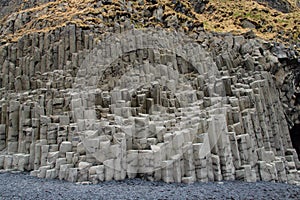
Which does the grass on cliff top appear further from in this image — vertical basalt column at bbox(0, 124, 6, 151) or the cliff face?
vertical basalt column at bbox(0, 124, 6, 151)

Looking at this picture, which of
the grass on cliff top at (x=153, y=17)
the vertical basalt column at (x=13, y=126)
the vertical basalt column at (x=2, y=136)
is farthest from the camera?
the grass on cliff top at (x=153, y=17)

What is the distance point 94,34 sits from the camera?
64.2 feet

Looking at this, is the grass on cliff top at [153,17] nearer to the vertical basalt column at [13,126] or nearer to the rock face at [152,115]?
the rock face at [152,115]

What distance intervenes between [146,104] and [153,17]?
14.8 meters

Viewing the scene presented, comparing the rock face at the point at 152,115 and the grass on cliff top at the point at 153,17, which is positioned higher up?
the grass on cliff top at the point at 153,17

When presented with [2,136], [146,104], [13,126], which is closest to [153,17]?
[146,104]

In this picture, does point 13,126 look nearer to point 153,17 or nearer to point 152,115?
point 152,115

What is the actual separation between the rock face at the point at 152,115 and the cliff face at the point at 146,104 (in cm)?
4

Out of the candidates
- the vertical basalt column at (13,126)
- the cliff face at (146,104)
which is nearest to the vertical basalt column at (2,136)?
the cliff face at (146,104)

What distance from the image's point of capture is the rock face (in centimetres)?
791

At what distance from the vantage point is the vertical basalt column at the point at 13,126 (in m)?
11.0

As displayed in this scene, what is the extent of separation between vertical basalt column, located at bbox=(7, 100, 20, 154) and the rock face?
39 millimetres

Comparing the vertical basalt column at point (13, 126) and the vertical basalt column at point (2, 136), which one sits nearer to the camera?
the vertical basalt column at point (13, 126)

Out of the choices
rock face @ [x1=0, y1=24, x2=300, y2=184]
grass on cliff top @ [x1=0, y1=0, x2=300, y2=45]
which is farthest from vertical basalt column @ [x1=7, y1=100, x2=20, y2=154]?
grass on cliff top @ [x1=0, y1=0, x2=300, y2=45]
